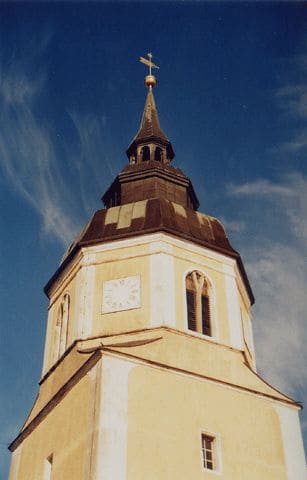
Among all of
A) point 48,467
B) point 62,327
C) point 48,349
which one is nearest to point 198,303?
point 62,327

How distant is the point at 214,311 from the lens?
20094 millimetres

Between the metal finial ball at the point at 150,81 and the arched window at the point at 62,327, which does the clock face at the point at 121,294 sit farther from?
the metal finial ball at the point at 150,81

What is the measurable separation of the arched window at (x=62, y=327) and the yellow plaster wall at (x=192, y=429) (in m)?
3.49

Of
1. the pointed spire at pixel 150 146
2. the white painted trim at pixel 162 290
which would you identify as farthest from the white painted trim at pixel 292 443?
the pointed spire at pixel 150 146

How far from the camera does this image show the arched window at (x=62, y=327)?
20562mm

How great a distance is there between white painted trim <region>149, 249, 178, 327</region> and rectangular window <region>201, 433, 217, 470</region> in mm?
2866

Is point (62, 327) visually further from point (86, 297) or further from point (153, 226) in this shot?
point (153, 226)

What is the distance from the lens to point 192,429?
17.2 metres

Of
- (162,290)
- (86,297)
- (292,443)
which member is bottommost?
(292,443)

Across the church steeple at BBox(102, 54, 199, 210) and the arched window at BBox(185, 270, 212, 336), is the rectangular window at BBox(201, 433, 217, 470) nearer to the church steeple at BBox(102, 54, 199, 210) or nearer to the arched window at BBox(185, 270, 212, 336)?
the arched window at BBox(185, 270, 212, 336)

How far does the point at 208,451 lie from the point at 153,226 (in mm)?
6228

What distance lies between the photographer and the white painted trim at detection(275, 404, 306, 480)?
17750 mm

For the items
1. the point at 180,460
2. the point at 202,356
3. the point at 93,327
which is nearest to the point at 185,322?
the point at 202,356

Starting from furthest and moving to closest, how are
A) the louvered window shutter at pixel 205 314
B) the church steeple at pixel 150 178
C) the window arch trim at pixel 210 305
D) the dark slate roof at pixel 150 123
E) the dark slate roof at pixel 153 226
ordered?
the dark slate roof at pixel 150 123
the church steeple at pixel 150 178
the dark slate roof at pixel 153 226
the louvered window shutter at pixel 205 314
the window arch trim at pixel 210 305
